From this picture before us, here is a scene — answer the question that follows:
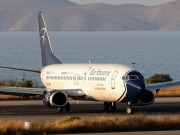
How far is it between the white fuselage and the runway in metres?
1.28

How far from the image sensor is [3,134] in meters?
34.0

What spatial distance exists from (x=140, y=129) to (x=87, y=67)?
16.7 m

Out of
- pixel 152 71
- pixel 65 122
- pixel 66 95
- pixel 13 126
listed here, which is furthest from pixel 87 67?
pixel 152 71

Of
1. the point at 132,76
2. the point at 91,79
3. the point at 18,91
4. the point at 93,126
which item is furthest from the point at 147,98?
the point at 93,126

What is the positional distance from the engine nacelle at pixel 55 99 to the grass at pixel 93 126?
11.1 meters

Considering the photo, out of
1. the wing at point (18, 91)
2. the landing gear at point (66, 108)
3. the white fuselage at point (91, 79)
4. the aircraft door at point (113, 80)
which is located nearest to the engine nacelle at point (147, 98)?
the white fuselage at point (91, 79)

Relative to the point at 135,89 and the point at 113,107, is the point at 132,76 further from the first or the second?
the point at 113,107

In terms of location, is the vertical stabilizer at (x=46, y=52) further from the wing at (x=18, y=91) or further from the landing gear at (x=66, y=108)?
the landing gear at (x=66, y=108)

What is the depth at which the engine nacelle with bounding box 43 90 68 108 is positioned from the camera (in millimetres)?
50375

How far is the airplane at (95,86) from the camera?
4797cm

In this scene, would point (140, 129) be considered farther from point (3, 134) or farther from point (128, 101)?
point (128, 101)

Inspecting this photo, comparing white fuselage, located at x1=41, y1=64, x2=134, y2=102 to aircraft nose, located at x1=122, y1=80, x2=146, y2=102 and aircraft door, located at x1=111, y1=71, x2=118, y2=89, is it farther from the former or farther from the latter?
aircraft nose, located at x1=122, y1=80, x2=146, y2=102

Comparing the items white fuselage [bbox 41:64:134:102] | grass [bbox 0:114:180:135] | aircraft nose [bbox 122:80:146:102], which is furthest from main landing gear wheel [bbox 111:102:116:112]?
grass [bbox 0:114:180:135]

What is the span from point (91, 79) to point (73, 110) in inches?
116
